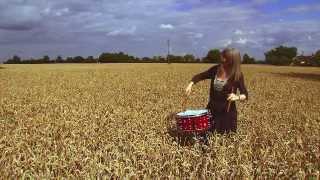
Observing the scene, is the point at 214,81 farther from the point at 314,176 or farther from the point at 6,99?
the point at 6,99

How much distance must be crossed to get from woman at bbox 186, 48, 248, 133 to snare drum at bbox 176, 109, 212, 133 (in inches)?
17.0

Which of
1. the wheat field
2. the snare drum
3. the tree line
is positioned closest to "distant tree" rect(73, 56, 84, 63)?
the tree line

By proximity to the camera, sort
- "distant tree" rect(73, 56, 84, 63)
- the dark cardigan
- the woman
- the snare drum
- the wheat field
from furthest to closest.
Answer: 1. "distant tree" rect(73, 56, 84, 63)
2. the dark cardigan
3. the woman
4. the snare drum
5. the wheat field

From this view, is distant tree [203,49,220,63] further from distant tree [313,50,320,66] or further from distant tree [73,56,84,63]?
distant tree [73,56,84,63]

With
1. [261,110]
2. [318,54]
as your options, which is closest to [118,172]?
[261,110]

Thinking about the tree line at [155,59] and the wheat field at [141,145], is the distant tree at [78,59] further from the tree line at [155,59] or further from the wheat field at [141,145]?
the wheat field at [141,145]

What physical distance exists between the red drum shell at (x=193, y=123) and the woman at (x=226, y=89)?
0.46 m

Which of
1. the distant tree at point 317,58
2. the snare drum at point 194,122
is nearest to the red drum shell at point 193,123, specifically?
the snare drum at point 194,122

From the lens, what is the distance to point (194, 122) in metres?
8.48

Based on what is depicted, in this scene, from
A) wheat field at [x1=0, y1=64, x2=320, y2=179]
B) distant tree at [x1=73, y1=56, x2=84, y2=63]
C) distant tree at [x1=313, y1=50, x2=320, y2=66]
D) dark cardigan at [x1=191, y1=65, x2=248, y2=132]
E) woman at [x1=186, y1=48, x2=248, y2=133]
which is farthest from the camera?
distant tree at [x1=73, y1=56, x2=84, y2=63]

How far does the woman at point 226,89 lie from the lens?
8555 mm

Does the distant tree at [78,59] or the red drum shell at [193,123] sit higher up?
the red drum shell at [193,123]

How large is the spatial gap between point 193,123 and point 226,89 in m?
0.86

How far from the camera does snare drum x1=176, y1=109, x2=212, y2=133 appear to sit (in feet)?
27.7
